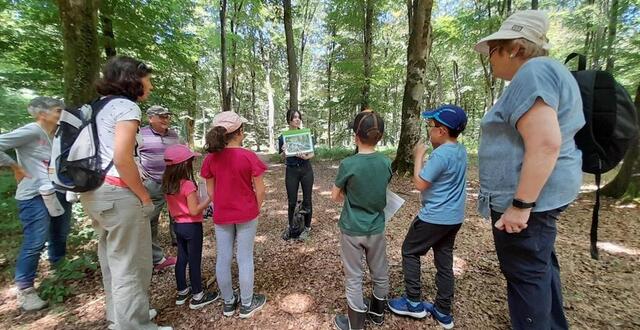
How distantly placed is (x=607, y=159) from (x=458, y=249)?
2554 millimetres

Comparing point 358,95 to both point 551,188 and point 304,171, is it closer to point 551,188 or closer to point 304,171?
point 304,171

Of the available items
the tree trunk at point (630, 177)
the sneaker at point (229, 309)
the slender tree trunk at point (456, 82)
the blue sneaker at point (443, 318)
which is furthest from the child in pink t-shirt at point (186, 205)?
the slender tree trunk at point (456, 82)

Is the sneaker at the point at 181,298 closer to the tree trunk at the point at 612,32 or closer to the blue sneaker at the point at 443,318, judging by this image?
the blue sneaker at the point at 443,318

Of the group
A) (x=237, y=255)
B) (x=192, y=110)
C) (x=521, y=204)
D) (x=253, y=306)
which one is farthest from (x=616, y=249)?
(x=192, y=110)

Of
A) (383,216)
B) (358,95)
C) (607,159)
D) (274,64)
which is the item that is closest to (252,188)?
(383,216)

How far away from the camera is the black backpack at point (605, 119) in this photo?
1667 mm

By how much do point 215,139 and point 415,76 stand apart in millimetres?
6443

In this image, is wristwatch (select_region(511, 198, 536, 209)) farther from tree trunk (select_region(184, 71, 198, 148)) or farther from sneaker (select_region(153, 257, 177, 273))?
tree trunk (select_region(184, 71, 198, 148))

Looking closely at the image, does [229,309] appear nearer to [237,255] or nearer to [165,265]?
[237,255]

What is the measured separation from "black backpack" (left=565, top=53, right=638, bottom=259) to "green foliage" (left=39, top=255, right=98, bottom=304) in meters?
4.95

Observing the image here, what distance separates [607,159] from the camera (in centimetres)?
175

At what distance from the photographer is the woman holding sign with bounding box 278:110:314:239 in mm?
4203

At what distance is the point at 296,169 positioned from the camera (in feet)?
14.7

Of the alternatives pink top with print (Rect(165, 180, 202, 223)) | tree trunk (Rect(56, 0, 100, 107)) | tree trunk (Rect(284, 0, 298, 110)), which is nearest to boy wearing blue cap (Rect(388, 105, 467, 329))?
pink top with print (Rect(165, 180, 202, 223))
